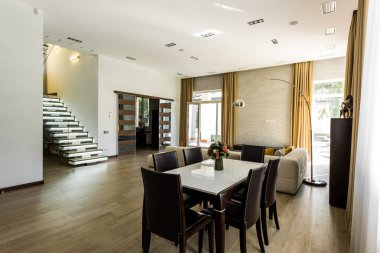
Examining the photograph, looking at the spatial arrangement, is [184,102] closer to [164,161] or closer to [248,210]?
[164,161]

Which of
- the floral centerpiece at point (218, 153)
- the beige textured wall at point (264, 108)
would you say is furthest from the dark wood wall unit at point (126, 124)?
the floral centerpiece at point (218, 153)

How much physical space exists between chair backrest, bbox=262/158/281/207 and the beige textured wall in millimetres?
5615

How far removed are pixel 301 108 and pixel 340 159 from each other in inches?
168

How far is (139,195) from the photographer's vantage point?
12.2 ft

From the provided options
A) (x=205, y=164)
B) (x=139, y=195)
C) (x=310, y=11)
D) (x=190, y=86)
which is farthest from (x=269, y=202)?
(x=190, y=86)

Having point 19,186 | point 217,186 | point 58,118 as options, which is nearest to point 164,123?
point 58,118

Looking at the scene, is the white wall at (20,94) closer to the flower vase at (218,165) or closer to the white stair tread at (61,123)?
the white stair tread at (61,123)

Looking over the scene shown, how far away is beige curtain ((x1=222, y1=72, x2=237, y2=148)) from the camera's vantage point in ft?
28.3

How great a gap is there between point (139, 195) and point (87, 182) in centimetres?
151

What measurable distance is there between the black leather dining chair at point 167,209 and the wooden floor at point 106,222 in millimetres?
617

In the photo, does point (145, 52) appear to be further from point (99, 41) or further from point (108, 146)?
point (108, 146)

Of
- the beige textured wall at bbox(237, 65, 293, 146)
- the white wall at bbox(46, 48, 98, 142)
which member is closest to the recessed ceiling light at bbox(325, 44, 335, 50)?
the beige textured wall at bbox(237, 65, 293, 146)

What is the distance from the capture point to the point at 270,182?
7.88 ft

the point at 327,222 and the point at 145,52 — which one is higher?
the point at 145,52
